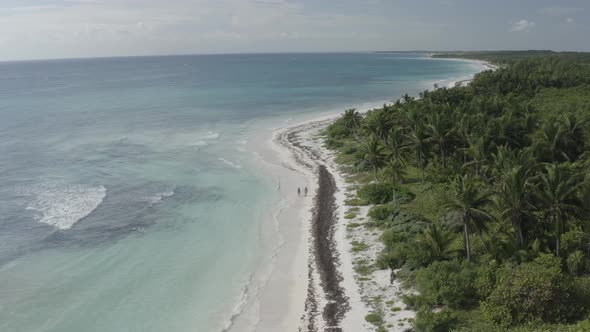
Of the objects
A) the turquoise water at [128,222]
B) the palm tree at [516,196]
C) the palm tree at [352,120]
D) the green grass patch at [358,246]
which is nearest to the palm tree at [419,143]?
the green grass patch at [358,246]

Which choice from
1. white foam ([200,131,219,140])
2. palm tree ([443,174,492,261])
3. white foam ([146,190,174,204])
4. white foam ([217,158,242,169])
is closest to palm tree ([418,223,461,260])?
palm tree ([443,174,492,261])

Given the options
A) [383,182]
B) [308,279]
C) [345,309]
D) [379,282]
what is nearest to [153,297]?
[308,279]

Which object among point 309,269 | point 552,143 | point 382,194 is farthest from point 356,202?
point 552,143

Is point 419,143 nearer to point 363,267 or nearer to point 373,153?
point 373,153

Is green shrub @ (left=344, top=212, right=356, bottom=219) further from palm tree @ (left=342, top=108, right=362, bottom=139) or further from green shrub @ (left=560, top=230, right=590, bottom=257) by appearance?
palm tree @ (left=342, top=108, right=362, bottom=139)

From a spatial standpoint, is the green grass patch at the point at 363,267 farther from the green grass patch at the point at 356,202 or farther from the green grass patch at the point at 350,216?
the green grass patch at the point at 356,202
